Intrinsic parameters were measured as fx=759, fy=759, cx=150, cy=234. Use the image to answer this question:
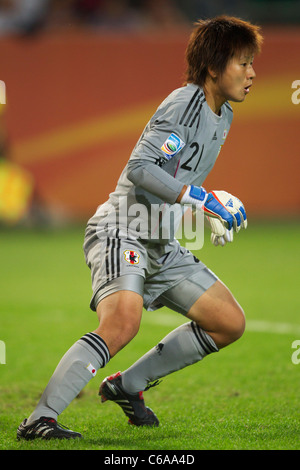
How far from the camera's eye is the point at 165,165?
4.04m

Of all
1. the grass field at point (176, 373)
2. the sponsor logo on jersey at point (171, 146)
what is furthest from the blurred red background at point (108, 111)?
the sponsor logo on jersey at point (171, 146)

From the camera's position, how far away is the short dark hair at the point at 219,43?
157 inches

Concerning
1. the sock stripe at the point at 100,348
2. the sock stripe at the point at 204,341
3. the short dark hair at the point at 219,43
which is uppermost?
the short dark hair at the point at 219,43

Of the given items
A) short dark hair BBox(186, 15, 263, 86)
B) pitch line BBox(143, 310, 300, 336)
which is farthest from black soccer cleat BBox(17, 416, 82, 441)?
pitch line BBox(143, 310, 300, 336)

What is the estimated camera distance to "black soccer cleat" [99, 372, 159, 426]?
4309mm

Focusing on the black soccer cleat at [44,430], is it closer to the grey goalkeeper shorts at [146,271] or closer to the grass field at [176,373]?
the grass field at [176,373]

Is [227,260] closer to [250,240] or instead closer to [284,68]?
[250,240]

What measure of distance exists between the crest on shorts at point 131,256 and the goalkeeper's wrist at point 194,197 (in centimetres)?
41

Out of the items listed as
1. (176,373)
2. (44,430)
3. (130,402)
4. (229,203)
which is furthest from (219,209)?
(176,373)

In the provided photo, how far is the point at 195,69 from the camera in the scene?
4121mm

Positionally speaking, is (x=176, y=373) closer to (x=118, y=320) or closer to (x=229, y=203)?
(x=118, y=320)

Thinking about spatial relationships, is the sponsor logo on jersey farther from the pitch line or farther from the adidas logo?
the pitch line

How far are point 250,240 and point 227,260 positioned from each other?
6.68ft

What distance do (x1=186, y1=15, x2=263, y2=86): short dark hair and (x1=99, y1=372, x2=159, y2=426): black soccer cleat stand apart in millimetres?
1768
